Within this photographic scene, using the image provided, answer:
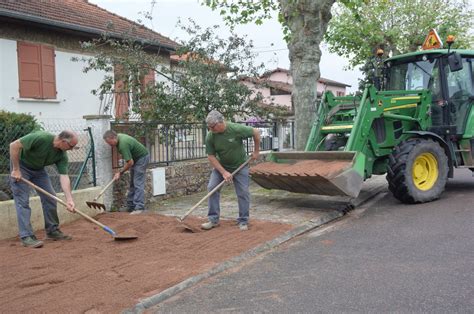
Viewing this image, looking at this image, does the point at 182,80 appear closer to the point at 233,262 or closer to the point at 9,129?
the point at 9,129

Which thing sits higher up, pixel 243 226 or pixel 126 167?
pixel 126 167

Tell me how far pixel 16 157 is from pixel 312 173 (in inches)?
156

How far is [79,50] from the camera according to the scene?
46.9ft

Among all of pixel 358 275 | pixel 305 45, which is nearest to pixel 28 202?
pixel 358 275

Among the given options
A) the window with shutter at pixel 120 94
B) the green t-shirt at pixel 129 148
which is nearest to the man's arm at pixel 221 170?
the green t-shirt at pixel 129 148

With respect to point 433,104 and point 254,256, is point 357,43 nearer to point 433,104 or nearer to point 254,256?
point 433,104

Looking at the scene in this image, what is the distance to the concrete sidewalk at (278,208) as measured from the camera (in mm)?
5918

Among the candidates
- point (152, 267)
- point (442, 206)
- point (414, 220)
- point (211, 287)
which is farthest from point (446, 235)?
point (152, 267)

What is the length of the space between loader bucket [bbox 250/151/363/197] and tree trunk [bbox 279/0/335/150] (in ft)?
7.64

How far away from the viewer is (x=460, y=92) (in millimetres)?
9070

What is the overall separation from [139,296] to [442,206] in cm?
557

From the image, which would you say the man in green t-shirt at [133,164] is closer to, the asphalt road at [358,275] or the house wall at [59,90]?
the asphalt road at [358,275]

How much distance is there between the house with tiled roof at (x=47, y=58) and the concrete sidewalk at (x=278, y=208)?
4.41 m

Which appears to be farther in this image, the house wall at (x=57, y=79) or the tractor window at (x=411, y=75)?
the house wall at (x=57, y=79)
